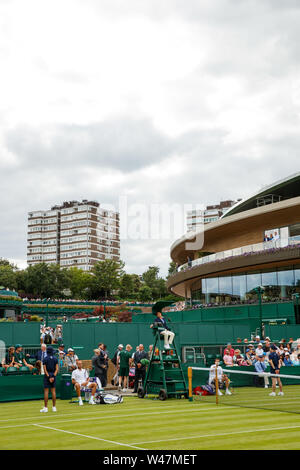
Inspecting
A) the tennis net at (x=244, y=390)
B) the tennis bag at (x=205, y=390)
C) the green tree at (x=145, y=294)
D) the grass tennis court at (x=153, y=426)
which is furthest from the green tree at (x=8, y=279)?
the grass tennis court at (x=153, y=426)

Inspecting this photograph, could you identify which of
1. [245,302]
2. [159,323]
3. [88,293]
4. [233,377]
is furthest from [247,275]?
[88,293]

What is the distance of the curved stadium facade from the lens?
144 feet

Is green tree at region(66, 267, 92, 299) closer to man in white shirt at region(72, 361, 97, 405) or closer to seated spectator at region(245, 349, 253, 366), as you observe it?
seated spectator at region(245, 349, 253, 366)

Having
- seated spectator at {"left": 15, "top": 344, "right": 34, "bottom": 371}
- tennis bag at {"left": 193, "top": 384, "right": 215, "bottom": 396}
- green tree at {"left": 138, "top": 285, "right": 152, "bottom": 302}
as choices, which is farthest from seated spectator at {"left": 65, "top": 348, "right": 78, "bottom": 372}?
green tree at {"left": 138, "top": 285, "right": 152, "bottom": 302}

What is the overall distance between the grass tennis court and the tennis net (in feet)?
0.45

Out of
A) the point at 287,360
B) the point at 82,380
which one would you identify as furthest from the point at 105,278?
the point at 82,380

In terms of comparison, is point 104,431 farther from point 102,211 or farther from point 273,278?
point 102,211

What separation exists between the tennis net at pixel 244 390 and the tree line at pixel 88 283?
302 feet

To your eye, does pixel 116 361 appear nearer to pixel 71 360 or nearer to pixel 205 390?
pixel 71 360

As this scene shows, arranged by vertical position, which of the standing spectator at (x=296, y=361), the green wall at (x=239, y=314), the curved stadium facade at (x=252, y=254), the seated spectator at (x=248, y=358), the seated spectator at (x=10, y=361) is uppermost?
the curved stadium facade at (x=252, y=254)

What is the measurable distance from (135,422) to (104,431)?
1.68 meters

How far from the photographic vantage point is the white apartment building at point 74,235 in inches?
6683

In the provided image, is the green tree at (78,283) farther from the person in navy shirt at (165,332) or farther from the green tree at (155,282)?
the person in navy shirt at (165,332)

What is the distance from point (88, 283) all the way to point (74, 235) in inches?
2057
